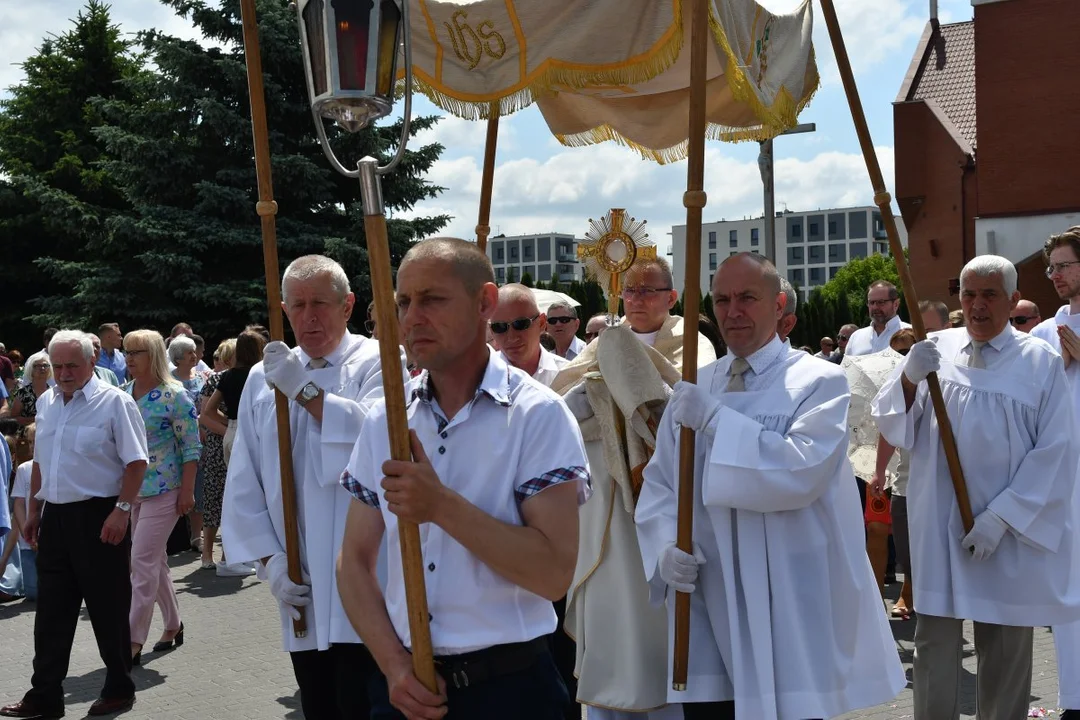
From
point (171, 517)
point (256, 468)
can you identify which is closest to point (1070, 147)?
point (171, 517)

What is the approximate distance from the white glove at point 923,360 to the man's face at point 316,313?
2.45 meters

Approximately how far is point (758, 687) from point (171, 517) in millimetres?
5427

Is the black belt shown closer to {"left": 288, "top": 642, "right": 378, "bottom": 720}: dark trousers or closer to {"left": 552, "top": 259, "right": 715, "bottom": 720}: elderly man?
{"left": 288, "top": 642, "right": 378, "bottom": 720}: dark trousers

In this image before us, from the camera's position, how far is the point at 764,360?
4.57 metres

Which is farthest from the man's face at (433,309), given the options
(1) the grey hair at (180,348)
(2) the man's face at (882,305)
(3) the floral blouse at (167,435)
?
(1) the grey hair at (180,348)

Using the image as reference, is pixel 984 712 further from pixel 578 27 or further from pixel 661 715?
pixel 578 27

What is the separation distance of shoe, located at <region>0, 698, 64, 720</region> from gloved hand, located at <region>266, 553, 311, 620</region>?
290 cm

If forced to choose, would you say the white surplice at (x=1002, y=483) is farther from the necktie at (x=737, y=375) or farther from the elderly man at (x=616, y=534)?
the necktie at (x=737, y=375)

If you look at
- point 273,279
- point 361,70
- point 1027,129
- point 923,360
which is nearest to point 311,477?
point 273,279

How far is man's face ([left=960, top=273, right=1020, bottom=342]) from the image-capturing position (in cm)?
557

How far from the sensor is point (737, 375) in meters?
4.61

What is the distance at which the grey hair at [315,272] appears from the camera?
4.96 meters

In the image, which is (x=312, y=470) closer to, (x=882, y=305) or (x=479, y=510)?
(x=479, y=510)

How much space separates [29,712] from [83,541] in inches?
38.5
